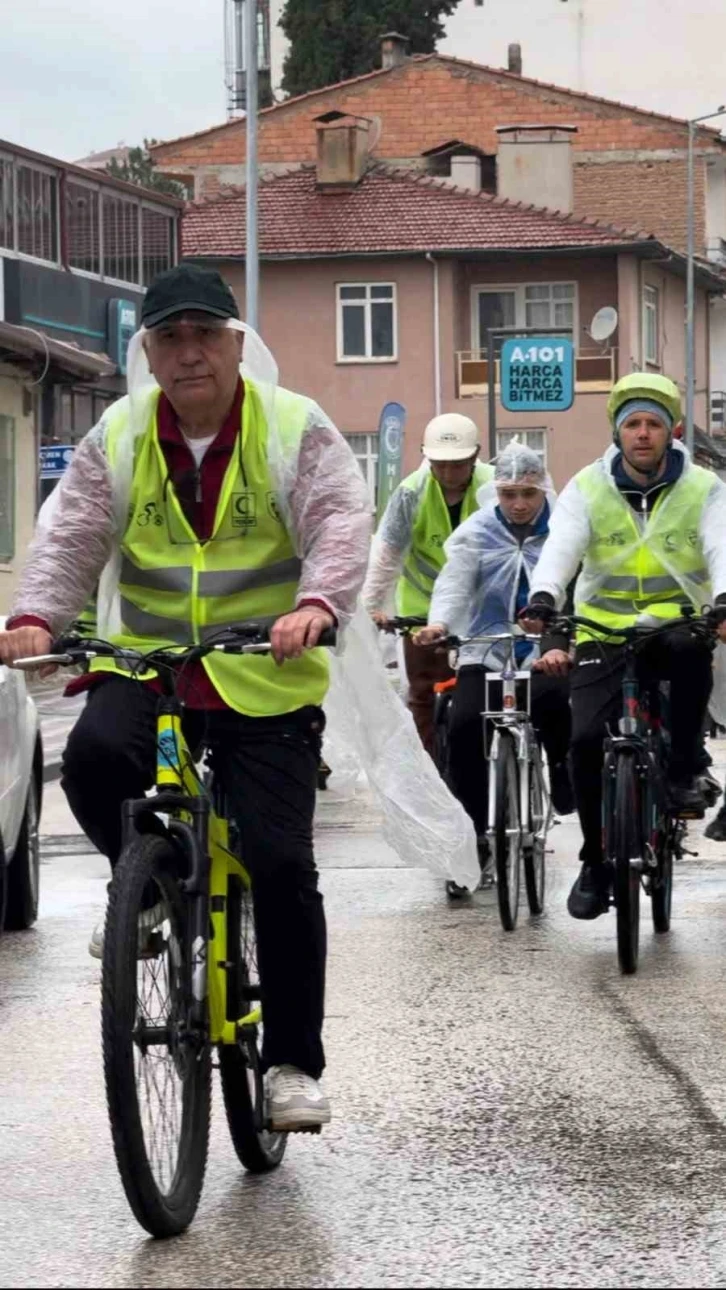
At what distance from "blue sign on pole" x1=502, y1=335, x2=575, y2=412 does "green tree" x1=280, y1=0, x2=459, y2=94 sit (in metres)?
43.9

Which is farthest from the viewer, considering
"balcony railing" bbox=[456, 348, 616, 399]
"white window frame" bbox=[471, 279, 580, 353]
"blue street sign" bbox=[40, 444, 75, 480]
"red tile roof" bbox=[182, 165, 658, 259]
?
"white window frame" bbox=[471, 279, 580, 353]

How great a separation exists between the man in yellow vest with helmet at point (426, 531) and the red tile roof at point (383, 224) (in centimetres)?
4874

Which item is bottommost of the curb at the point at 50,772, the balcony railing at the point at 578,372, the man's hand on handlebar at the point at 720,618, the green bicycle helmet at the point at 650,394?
the curb at the point at 50,772

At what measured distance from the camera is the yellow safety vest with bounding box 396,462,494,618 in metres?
12.0

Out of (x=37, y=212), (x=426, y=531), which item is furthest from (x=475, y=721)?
(x=37, y=212)

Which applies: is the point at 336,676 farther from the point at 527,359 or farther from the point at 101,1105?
the point at 527,359

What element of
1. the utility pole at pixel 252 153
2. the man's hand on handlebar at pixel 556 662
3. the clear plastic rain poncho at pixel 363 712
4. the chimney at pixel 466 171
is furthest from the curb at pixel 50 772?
the chimney at pixel 466 171

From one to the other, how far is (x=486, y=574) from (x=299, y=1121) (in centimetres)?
586

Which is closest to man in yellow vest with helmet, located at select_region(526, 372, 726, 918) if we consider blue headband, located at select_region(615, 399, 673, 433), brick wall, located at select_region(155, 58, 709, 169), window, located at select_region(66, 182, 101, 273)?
blue headband, located at select_region(615, 399, 673, 433)

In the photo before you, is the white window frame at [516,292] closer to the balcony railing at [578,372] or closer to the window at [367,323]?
the balcony railing at [578,372]

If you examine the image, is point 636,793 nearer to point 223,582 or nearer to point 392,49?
point 223,582

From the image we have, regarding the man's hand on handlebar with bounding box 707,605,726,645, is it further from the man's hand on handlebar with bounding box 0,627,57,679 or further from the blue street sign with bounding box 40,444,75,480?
the blue street sign with bounding box 40,444,75,480

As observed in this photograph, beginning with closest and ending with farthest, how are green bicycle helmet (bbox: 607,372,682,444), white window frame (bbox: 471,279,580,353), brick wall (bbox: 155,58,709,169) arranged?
1. green bicycle helmet (bbox: 607,372,682,444)
2. white window frame (bbox: 471,279,580,353)
3. brick wall (bbox: 155,58,709,169)

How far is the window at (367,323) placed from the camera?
6144cm
